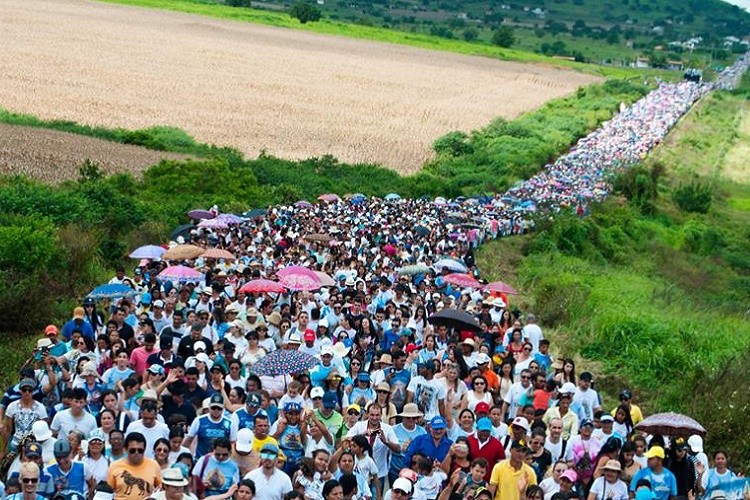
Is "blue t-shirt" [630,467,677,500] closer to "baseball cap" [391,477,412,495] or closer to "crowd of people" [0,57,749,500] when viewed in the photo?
"crowd of people" [0,57,749,500]

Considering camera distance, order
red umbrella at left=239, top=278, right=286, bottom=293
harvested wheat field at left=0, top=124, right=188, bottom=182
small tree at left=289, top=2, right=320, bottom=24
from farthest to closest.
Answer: small tree at left=289, top=2, right=320, bottom=24 < harvested wheat field at left=0, top=124, right=188, bottom=182 < red umbrella at left=239, top=278, right=286, bottom=293

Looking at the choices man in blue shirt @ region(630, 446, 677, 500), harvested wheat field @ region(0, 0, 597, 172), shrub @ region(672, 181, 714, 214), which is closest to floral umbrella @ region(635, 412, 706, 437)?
man in blue shirt @ region(630, 446, 677, 500)

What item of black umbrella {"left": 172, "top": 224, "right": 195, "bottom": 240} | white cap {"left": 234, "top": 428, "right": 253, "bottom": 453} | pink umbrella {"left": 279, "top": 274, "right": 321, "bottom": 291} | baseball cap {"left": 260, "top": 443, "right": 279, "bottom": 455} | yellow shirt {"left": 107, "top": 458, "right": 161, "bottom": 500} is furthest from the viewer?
black umbrella {"left": 172, "top": 224, "right": 195, "bottom": 240}

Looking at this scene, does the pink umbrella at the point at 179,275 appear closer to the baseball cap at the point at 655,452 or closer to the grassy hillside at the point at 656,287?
the grassy hillside at the point at 656,287

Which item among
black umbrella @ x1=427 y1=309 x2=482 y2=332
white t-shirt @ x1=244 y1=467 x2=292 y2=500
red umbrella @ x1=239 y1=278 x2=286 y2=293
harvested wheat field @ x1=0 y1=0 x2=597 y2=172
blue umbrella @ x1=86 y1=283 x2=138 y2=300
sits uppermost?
white t-shirt @ x1=244 y1=467 x2=292 y2=500

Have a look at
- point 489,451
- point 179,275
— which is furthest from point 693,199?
point 489,451

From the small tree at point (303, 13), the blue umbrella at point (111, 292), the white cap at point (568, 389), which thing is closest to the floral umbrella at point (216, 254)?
the blue umbrella at point (111, 292)

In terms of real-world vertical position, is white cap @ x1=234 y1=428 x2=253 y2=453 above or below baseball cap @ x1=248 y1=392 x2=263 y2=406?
above

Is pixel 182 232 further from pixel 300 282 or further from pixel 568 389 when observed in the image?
pixel 568 389
